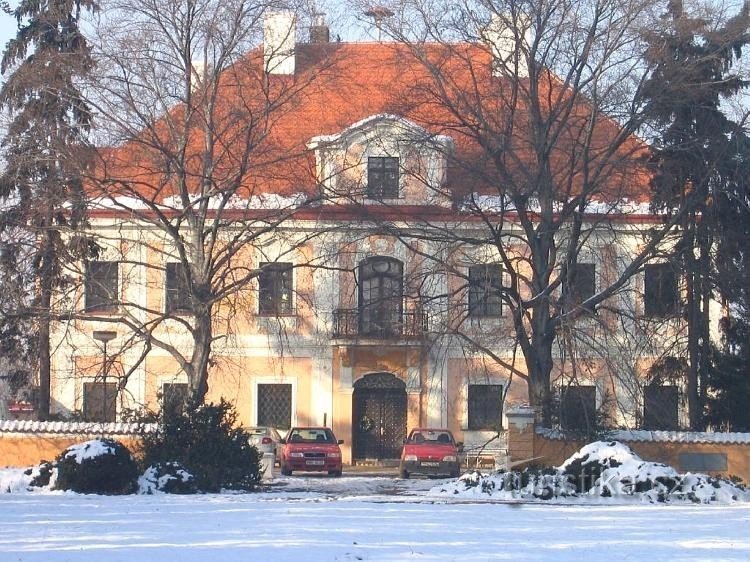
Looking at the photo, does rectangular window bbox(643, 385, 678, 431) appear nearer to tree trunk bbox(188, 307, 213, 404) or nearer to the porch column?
the porch column

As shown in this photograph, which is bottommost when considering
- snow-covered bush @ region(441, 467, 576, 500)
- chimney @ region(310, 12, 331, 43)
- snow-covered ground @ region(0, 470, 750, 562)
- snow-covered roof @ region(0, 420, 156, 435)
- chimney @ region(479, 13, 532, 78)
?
snow-covered ground @ region(0, 470, 750, 562)

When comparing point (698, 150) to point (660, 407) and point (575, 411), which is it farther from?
point (575, 411)

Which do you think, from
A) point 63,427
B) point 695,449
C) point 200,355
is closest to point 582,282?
point 695,449

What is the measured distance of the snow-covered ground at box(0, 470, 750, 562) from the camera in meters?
15.1

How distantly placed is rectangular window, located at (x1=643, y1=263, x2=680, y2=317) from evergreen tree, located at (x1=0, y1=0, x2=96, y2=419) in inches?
561

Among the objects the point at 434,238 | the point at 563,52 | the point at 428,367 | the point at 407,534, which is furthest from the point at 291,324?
the point at 407,534

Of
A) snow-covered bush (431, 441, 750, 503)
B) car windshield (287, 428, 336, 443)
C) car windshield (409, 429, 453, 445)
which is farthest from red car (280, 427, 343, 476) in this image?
snow-covered bush (431, 441, 750, 503)

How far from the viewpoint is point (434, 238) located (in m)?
28.8

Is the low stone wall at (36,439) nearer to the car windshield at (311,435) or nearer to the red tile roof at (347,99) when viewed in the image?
the red tile roof at (347,99)

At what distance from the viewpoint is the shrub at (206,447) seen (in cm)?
2681

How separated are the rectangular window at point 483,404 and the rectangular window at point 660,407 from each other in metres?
8.41

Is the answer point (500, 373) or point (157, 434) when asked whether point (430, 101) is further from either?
point (500, 373)

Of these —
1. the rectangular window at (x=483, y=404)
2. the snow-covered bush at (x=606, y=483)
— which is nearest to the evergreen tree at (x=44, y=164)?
the snow-covered bush at (x=606, y=483)

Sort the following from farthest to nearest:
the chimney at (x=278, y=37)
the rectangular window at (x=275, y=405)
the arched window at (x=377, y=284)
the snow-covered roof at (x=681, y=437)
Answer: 1. the rectangular window at (x=275, y=405)
2. the arched window at (x=377, y=284)
3. the chimney at (x=278, y=37)
4. the snow-covered roof at (x=681, y=437)
